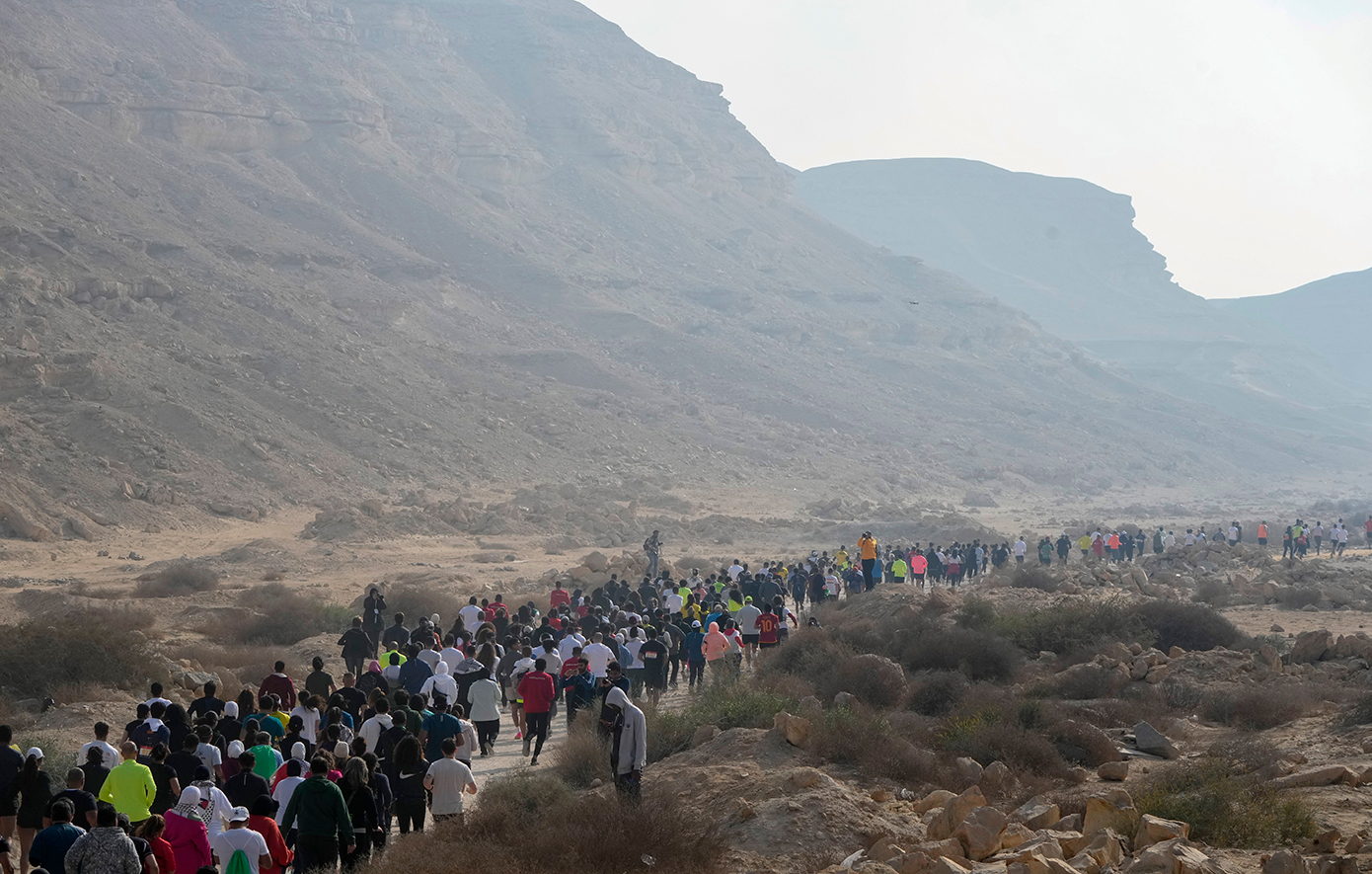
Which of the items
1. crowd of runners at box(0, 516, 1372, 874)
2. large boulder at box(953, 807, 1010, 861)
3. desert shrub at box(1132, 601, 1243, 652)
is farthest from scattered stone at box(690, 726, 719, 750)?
desert shrub at box(1132, 601, 1243, 652)

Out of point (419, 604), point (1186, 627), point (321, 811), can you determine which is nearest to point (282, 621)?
point (419, 604)

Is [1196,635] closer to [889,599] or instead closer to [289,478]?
[889,599]

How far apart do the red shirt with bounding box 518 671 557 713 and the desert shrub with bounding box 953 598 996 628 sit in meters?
8.34

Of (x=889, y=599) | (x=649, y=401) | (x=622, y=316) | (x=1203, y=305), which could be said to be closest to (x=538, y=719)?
(x=889, y=599)

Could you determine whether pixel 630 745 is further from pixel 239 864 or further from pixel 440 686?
pixel 239 864

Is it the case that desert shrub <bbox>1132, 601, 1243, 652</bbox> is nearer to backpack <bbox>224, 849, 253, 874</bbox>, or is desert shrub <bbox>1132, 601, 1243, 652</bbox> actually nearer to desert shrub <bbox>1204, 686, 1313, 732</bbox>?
desert shrub <bbox>1204, 686, 1313, 732</bbox>

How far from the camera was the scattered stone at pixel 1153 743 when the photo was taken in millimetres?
12500

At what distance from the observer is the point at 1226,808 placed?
9.30 meters

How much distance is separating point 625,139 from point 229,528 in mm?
77273

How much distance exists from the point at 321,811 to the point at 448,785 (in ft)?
4.44

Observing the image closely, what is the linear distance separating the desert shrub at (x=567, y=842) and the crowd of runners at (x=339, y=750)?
0.38 m

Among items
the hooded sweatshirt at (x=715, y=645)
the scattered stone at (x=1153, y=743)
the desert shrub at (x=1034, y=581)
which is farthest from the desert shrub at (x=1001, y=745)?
the desert shrub at (x=1034, y=581)

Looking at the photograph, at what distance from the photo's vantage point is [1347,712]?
1314cm

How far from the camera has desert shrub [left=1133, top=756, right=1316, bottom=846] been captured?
29.4 feet
